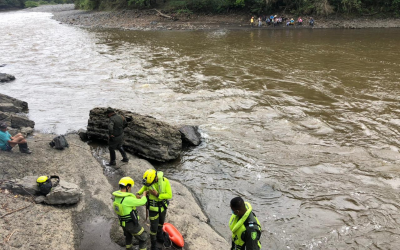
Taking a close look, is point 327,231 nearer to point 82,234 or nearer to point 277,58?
point 82,234

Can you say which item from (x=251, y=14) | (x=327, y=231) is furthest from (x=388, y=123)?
(x=251, y=14)

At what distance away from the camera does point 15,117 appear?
465 inches

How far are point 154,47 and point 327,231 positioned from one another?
27125mm

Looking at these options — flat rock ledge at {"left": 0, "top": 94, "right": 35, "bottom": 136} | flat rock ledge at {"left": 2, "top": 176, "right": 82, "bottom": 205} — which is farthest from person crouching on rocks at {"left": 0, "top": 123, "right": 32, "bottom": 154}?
flat rock ledge at {"left": 0, "top": 94, "right": 35, "bottom": 136}

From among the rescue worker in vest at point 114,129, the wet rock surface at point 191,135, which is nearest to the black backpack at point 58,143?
the rescue worker in vest at point 114,129

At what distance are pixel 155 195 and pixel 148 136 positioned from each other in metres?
4.54

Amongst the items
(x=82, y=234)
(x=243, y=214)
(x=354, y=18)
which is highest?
(x=354, y=18)

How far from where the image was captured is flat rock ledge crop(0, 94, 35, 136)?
11516 millimetres

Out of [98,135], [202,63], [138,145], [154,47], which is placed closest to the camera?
[138,145]

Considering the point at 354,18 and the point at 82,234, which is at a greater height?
the point at 354,18

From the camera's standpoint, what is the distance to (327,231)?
23.0 feet

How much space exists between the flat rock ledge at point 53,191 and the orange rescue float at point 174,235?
241cm

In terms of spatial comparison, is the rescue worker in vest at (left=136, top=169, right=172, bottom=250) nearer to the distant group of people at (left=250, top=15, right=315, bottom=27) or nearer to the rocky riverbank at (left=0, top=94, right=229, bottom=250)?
the rocky riverbank at (left=0, top=94, right=229, bottom=250)

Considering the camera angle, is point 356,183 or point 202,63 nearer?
point 356,183
